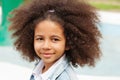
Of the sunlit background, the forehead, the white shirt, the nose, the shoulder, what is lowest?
the shoulder

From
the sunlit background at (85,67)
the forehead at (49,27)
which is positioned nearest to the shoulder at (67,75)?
the forehead at (49,27)

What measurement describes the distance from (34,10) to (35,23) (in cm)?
11

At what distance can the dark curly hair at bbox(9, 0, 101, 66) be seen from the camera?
2469 mm

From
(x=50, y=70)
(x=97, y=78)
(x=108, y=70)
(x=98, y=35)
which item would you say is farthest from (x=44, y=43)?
(x=108, y=70)

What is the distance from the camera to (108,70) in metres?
6.26

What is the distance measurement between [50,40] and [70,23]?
186 mm

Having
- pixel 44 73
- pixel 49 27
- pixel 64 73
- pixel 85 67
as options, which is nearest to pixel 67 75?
pixel 64 73

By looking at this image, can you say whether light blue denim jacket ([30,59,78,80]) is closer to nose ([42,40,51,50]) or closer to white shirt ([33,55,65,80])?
white shirt ([33,55,65,80])

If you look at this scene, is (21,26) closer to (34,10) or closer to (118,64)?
(34,10)

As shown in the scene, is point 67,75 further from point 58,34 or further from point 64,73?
point 58,34

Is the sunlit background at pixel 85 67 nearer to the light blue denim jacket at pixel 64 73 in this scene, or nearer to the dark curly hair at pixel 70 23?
the dark curly hair at pixel 70 23

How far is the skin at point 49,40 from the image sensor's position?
2375mm

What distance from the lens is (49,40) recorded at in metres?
2.38

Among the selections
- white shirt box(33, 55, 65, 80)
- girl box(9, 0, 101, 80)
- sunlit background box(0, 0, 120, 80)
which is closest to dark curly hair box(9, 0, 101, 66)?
girl box(9, 0, 101, 80)
